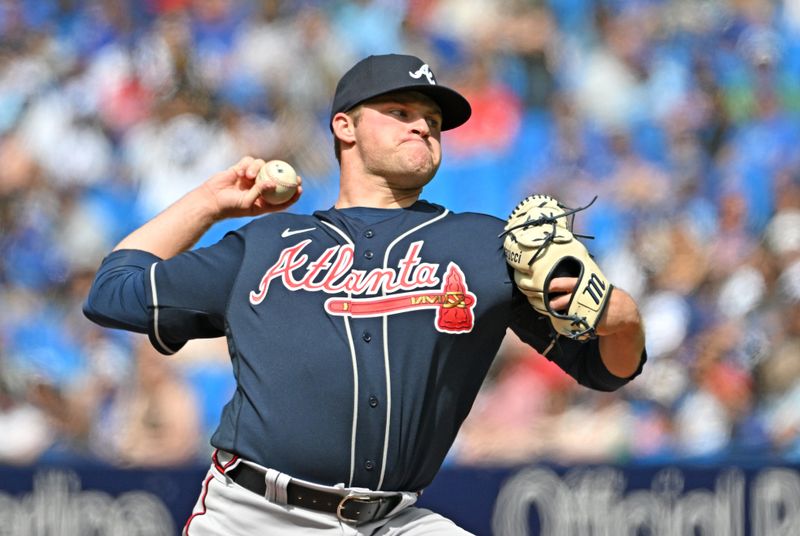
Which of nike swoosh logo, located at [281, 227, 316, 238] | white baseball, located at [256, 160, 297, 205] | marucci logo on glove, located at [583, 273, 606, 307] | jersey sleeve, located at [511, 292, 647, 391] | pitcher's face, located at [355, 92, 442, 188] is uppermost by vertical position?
pitcher's face, located at [355, 92, 442, 188]

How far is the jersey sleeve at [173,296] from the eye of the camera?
3166 mm

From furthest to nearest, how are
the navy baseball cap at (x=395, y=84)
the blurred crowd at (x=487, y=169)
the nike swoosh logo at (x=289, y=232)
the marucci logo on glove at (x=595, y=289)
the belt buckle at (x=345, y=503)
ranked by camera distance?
the blurred crowd at (x=487, y=169) < the navy baseball cap at (x=395, y=84) < the nike swoosh logo at (x=289, y=232) < the belt buckle at (x=345, y=503) < the marucci logo on glove at (x=595, y=289)

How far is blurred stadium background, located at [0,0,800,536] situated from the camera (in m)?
6.18

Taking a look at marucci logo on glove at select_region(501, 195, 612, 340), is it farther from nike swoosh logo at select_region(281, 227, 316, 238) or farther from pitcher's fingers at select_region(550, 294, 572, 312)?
nike swoosh logo at select_region(281, 227, 316, 238)

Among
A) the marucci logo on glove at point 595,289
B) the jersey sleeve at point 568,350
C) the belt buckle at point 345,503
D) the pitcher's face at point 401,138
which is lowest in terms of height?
the belt buckle at point 345,503

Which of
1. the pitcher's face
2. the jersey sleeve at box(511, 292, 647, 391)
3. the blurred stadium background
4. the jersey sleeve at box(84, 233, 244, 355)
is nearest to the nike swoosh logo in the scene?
the jersey sleeve at box(84, 233, 244, 355)

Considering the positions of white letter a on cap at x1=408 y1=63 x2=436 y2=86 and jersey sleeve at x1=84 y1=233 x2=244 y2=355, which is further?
white letter a on cap at x1=408 y1=63 x2=436 y2=86

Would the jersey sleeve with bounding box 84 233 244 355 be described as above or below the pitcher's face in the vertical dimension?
below

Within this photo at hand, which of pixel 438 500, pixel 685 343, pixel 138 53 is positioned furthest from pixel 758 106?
pixel 138 53

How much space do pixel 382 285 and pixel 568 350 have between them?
20.7 inches

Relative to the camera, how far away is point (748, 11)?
287 inches

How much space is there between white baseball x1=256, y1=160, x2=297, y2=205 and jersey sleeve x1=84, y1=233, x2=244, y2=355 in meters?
0.22

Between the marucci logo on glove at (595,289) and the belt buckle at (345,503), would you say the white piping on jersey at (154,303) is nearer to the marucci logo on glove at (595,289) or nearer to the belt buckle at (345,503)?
the belt buckle at (345,503)

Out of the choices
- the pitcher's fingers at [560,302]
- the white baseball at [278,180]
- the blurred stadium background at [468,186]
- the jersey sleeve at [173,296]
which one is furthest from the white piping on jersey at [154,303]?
the blurred stadium background at [468,186]
